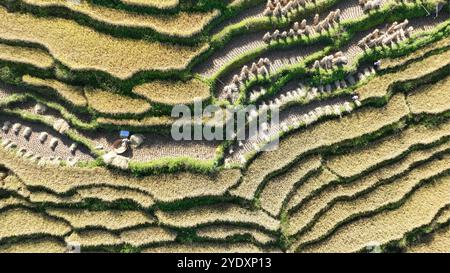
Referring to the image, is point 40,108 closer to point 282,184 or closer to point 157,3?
point 157,3

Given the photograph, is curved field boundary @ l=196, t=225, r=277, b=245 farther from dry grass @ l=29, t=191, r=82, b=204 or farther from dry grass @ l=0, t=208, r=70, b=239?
dry grass @ l=0, t=208, r=70, b=239

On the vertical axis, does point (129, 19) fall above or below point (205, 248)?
above

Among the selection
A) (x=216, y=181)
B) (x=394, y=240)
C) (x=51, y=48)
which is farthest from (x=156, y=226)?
(x=394, y=240)

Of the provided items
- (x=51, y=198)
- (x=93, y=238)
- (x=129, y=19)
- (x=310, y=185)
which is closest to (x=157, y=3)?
(x=129, y=19)

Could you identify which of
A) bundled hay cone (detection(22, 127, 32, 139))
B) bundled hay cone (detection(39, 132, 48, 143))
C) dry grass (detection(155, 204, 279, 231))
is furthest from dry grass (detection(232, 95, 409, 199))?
bundled hay cone (detection(22, 127, 32, 139))

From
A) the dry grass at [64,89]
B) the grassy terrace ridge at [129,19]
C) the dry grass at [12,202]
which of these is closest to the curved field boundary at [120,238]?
the dry grass at [12,202]

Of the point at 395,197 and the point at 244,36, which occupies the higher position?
the point at 244,36

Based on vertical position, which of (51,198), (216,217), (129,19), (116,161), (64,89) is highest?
(129,19)

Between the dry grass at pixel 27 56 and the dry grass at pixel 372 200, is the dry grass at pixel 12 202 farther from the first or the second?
the dry grass at pixel 372 200

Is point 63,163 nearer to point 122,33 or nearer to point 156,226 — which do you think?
point 156,226
